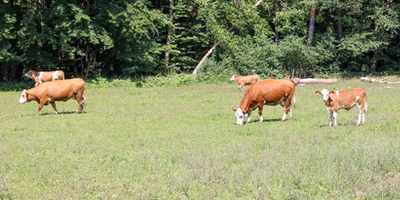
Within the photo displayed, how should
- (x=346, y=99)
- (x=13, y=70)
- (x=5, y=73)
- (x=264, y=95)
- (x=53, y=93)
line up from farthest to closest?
(x=13, y=70)
(x=5, y=73)
(x=53, y=93)
(x=264, y=95)
(x=346, y=99)

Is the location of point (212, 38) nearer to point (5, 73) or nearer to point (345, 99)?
point (5, 73)

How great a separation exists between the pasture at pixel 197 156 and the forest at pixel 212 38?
13.3 meters

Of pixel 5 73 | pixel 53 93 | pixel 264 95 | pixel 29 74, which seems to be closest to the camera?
pixel 264 95

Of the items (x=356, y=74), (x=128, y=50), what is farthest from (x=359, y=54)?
(x=128, y=50)

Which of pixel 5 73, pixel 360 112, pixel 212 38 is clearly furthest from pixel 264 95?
pixel 5 73

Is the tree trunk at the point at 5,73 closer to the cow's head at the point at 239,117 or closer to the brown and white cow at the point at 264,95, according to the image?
the brown and white cow at the point at 264,95

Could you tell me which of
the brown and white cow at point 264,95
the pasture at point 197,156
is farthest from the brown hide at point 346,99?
the brown and white cow at point 264,95

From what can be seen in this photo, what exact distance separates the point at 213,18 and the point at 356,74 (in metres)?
14.9

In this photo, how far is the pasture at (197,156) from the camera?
786 cm

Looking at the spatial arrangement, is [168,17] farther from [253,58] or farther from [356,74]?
[356,74]

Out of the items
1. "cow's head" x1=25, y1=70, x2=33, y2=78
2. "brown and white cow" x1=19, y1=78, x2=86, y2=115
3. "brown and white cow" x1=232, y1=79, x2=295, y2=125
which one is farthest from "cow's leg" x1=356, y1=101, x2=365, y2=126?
"cow's head" x1=25, y1=70, x2=33, y2=78

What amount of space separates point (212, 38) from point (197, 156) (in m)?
27.8

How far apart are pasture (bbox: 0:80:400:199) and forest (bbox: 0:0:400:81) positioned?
13.3m

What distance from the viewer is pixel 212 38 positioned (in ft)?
121
